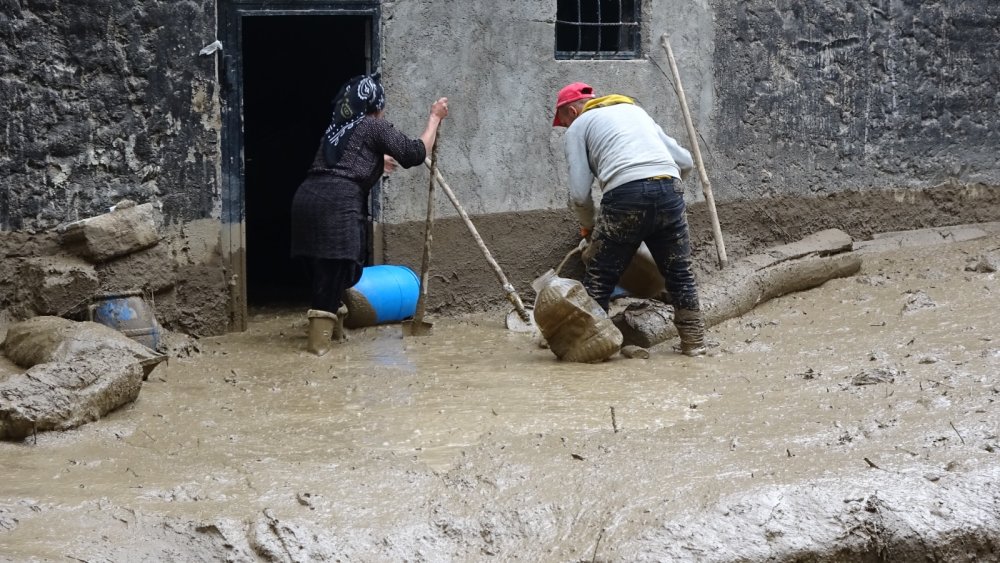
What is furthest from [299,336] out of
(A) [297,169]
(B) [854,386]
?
(A) [297,169]

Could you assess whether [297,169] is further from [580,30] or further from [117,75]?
[117,75]

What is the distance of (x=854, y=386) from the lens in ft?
19.2

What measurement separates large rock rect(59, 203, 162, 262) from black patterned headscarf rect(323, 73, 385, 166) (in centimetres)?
105

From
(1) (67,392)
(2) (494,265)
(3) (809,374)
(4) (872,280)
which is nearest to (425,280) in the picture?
(2) (494,265)

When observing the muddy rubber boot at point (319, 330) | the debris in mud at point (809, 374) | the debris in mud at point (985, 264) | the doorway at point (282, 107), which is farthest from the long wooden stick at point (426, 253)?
the debris in mud at point (985, 264)

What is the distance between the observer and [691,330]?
6.78 meters

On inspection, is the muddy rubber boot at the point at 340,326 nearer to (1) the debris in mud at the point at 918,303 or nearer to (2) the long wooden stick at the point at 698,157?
(2) the long wooden stick at the point at 698,157

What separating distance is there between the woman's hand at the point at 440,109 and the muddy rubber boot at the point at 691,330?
69.4 inches

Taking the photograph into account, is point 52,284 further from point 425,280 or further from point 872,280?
point 872,280

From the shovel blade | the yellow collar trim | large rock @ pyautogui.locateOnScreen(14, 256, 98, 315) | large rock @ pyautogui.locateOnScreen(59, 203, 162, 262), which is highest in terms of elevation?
the yellow collar trim

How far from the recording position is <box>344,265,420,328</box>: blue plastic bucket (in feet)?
24.0

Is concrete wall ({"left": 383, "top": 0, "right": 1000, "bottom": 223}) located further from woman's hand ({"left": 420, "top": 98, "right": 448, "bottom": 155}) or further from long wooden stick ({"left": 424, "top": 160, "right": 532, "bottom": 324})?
woman's hand ({"left": 420, "top": 98, "right": 448, "bottom": 155})

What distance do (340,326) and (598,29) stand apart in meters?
2.83

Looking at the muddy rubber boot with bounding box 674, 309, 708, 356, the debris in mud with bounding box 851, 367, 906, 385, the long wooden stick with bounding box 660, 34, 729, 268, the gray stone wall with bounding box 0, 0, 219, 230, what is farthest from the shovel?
the debris in mud with bounding box 851, 367, 906, 385
